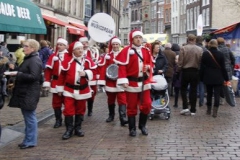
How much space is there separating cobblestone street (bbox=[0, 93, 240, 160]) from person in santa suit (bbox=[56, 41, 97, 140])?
437 millimetres

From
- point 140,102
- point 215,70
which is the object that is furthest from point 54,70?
point 215,70

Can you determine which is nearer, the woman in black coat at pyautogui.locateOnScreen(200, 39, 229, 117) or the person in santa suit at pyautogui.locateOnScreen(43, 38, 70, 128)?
the person in santa suit at pyautogui.locateOnScreen(43, 38, 70, 128)

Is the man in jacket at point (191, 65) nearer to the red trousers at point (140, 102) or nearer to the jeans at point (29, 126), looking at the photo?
the red trousers at point (140, 102)

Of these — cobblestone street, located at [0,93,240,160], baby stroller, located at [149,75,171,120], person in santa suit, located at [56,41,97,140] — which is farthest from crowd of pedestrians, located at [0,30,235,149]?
baby stroller, located at [149,75,171,120]

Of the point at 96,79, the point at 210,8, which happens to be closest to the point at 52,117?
the point at 96,79

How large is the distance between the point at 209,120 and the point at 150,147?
10.8 ft

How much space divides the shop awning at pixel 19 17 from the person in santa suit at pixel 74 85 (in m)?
2.59

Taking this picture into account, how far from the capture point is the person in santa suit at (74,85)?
8109 mm

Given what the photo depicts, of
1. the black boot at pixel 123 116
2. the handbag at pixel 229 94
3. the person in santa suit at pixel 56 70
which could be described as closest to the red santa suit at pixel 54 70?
the person in santa suit at pixel 56 70

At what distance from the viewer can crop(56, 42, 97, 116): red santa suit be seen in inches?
319

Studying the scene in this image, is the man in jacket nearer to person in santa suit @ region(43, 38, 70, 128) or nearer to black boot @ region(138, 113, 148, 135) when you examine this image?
black boot @ region(138, 113, 148, 135)

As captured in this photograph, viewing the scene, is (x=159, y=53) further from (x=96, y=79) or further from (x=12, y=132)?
(x=12, y=132)

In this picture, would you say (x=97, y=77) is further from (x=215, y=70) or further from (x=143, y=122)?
(x=215, y=70)

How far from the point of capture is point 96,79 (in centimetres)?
1058
